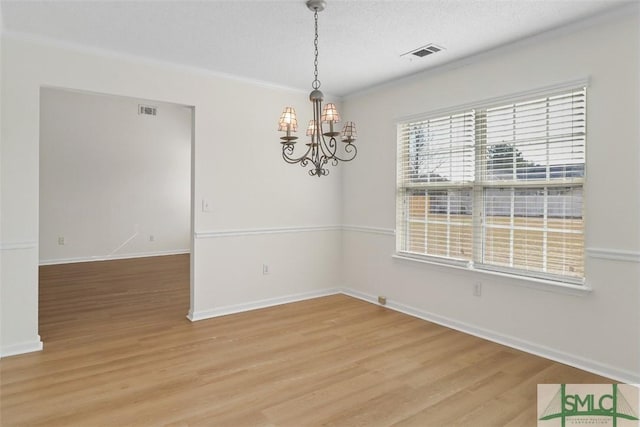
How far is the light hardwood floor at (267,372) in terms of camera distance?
232cm

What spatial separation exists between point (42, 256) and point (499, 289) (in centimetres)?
733

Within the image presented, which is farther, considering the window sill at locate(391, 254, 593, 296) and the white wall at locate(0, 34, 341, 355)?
the white wall at locate(0, 34, 341, 355)

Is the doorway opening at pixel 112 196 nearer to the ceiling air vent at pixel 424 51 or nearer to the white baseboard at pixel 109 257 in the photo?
the white baseboard at pixel 109 257

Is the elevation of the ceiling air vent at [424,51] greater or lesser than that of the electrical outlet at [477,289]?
greater

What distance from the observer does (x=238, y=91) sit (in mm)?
4305

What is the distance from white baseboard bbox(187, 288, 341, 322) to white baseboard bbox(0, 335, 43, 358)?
4.24 ft

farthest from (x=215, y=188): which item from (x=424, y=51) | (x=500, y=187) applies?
(x=500, y=187)

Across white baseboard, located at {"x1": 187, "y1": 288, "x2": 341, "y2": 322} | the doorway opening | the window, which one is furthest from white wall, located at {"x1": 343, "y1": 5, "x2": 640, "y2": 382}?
the doorway opening

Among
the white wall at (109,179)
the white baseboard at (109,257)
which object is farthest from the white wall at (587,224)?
the white baseboard at (109,257)

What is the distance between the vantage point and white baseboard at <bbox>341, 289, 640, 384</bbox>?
9.06ft

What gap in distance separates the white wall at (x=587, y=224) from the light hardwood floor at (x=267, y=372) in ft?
0.73

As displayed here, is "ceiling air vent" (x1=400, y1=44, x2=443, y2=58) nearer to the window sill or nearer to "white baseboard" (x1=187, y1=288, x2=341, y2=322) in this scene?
the window sill

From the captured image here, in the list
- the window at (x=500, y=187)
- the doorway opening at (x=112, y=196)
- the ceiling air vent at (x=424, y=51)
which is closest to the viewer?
the window at (x=500, y=187)

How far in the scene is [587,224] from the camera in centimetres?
292
